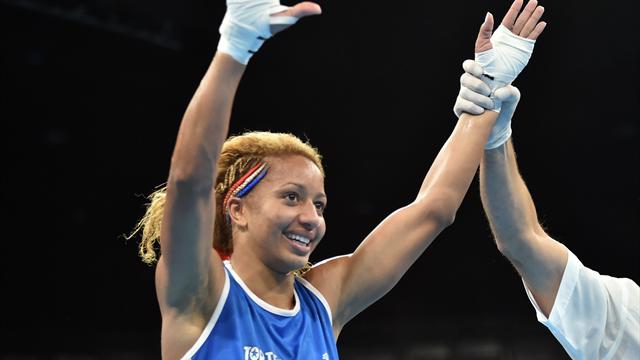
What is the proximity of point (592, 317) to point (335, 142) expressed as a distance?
5.26m

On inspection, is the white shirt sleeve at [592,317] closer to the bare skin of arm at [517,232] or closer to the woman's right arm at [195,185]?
the bare skin of arm at [517,232]

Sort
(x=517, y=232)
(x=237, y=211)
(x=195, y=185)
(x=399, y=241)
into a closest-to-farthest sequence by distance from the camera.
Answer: (x=195, y=185) → (x=237, y=211) → (x=399, y=241) → (x=517, y=232)

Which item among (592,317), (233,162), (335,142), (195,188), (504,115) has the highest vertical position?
(504,115)

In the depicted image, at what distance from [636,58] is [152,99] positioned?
4405 mm

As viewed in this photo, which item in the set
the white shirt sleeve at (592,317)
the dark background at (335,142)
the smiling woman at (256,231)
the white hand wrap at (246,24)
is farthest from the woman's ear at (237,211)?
the dark background at (335,142)

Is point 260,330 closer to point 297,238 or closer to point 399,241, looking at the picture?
point 297,238

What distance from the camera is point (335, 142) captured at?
26.3ft

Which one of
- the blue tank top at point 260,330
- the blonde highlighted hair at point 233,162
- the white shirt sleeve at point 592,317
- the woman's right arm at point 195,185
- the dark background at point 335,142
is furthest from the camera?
the dark background at point 335,142

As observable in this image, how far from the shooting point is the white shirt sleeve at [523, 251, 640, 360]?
288 centimetres

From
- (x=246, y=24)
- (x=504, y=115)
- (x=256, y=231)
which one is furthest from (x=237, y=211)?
(x=504, y=115)

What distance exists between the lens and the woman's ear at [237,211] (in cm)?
246

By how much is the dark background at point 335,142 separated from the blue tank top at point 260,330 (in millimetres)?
4854

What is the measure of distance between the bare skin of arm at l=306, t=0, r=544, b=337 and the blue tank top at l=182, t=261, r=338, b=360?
0.38ft

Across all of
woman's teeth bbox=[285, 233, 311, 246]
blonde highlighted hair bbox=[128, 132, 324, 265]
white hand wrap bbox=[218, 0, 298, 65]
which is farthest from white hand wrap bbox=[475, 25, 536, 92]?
white hand wrap bbox=[218, 0, 298, 65]
